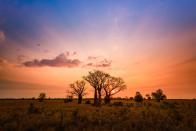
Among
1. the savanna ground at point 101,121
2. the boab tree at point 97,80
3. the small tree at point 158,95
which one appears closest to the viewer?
the savanna ground at point 101,121

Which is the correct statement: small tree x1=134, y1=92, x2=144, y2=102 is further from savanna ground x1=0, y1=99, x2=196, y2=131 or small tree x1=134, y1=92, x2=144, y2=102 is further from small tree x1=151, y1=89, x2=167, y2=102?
savanna ground x1=0, y1=99, x2=196, y2=131

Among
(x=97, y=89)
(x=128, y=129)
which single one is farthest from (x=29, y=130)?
(x=97, y=89)

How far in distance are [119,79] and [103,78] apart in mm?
8772

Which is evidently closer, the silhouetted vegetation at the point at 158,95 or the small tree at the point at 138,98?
the small tree at the point at 138,98

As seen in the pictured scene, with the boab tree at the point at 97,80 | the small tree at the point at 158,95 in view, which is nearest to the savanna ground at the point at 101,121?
the boab tree at the point at 97,80

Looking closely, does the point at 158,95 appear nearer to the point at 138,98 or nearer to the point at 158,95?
the point at 158,95

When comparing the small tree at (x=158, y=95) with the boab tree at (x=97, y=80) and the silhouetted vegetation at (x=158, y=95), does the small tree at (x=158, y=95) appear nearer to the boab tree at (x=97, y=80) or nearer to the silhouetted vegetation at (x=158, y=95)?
the silhouetted vegetation at (x=158, y=95)

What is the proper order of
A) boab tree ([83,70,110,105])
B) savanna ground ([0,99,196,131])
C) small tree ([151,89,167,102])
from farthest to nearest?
small tree ([151,89,167,102]), boab tree ([83,70,110,105]), savanna ground ([0,99,196,131])

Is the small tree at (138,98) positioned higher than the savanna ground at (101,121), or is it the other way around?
the small tree at (138,98)

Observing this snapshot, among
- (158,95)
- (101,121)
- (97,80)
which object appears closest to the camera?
(101,121)

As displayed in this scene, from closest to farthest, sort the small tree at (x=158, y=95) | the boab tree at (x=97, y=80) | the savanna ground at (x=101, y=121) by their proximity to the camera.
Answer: the savanna ground at (x=101, y=121), the boab tree at (x=97, y=80), the small tree at (x=158, y=95)

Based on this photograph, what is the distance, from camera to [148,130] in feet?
33.9

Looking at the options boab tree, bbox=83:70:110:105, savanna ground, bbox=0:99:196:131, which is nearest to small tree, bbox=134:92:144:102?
boab tree, bbox=83:70:110:105

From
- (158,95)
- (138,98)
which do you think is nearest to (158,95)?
(158,95)
